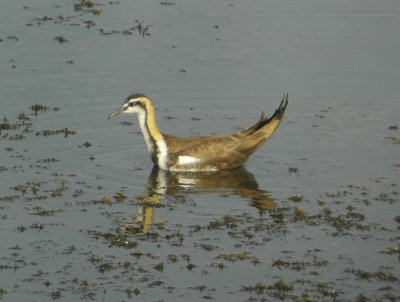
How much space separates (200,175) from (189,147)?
24.3 inches

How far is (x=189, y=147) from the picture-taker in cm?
1952

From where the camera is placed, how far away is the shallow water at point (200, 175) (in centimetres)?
1377

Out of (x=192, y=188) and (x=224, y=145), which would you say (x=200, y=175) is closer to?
(x=224, y=145)

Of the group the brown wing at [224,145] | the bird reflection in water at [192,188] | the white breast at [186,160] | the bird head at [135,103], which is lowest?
the bird reflection in water at [192,188]

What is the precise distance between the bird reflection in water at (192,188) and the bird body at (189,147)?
0.17m

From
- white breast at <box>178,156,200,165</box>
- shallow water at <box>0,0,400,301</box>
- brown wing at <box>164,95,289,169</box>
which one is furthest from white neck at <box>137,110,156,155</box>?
white breast at <box>178,156,200,165</box>

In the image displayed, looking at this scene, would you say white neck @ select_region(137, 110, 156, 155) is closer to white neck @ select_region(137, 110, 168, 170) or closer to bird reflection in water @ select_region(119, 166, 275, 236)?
white neck @ select_region(137, 110, 168, 170)

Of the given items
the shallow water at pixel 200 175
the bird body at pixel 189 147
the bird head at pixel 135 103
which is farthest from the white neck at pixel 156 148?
the shallow water at pixel 200 175

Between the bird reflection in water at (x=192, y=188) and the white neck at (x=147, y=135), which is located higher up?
the white neck at (x=147, y=135)

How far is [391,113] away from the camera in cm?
2305

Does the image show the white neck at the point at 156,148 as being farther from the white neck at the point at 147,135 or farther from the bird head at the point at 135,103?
the bird head at the point at 135,103

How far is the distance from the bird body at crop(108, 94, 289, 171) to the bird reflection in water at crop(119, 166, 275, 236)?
0.54 feet

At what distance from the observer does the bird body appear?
63.8 ft

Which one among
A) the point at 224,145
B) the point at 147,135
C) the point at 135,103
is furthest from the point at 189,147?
the point at 135,103
